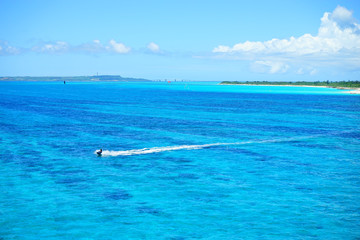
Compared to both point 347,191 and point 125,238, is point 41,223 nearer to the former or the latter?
point 125,238

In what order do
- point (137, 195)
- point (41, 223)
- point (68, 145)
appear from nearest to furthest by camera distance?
point (41, 223)
point (137, 195)
point (68, 145)

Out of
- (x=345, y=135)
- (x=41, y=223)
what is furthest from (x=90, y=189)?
(x=345, y=135)

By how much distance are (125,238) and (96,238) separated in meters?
1.83

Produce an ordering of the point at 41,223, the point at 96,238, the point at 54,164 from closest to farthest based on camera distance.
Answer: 1. the point at 96,238
2. the point at 41,223
3. the point at 54,164

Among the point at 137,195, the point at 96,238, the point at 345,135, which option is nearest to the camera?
the point at 96,238

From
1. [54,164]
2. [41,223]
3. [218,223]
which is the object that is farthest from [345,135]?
[41,223]

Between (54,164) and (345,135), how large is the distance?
156ft

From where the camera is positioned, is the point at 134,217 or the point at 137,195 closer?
the point at 134,217

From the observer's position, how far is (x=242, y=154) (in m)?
44.0

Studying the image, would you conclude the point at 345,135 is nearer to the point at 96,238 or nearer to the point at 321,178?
the point at 321,178

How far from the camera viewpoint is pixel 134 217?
81.2ft

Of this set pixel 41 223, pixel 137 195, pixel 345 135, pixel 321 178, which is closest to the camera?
pixel 41 223

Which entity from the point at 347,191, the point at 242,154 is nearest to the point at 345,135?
the point at 242,154

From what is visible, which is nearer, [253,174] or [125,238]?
[125,238]
